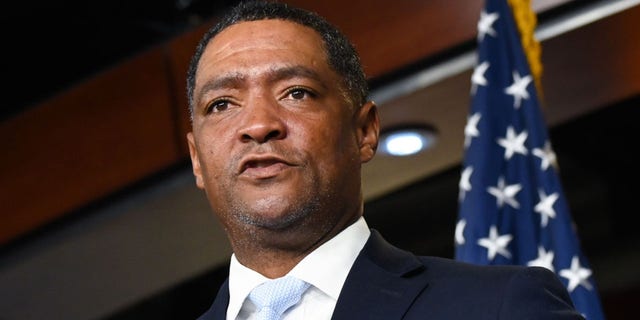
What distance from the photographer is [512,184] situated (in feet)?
8.36

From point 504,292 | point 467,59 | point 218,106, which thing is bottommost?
point 504,292

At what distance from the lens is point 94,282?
4738 millimetres

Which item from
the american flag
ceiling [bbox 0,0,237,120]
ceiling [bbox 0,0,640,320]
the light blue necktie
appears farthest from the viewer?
ceiling [bbox 0,0,237,120]

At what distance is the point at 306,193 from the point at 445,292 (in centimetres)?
21

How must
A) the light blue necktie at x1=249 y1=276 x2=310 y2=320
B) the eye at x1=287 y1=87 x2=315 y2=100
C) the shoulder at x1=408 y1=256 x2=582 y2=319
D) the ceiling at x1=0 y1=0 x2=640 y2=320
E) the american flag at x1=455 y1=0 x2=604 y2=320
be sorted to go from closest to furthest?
the shoulder at x1=408 y1=256 x2=582 y2=319, the light blue necktie at x1=249 y1=276 x2=310 y2=320, the eye at x1=287 y1=87 x2=315 y2=100, the american flag at x1=455 y1=0 x2=604 y2=320, the ceiling at x1=0 y1=0 x2=640 y2=320

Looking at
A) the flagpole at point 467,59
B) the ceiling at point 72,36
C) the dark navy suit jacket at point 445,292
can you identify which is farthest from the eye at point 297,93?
the ceiling at point 72,36

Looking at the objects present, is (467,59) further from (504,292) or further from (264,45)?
(504,292)

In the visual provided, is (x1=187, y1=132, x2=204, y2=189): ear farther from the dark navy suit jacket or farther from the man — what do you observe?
the dark navy suit jacket

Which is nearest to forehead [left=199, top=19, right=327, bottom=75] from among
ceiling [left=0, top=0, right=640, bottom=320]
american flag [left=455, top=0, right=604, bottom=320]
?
american flag [left=455, top=0, right=604, bottom=320]

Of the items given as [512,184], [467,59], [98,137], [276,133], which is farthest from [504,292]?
[98,137]

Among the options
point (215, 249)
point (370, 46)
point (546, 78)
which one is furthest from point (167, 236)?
point (546, 78)

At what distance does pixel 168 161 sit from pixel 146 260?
62 centimetres

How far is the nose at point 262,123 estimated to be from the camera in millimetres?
1484

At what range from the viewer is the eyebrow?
1567 mm
